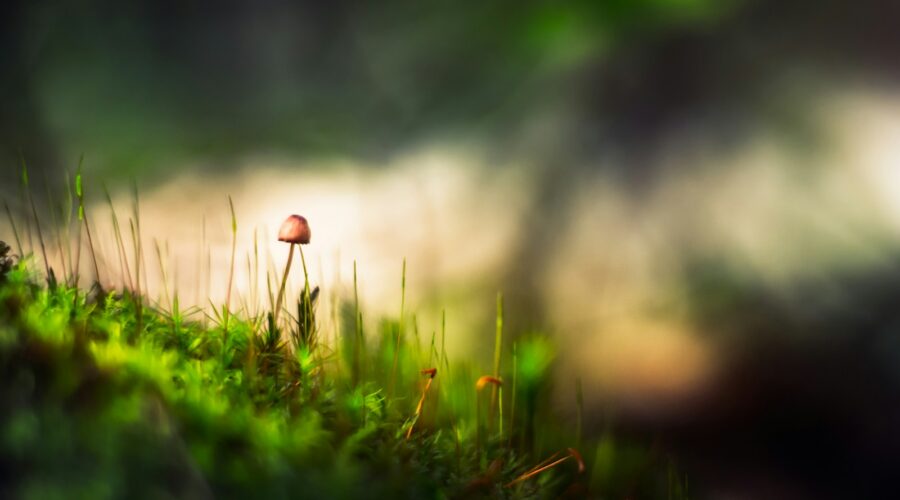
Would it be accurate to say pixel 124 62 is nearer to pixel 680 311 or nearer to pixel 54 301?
pixel 54 301

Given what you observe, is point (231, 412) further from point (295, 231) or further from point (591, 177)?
point (591, 177)

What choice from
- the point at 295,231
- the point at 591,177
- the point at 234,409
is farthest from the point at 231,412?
the point at 591,177

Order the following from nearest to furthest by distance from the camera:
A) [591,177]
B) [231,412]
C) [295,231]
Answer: [231,412], [295,231], [591,177]

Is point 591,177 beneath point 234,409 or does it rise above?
above

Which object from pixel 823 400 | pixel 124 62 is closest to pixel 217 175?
pixel 124 62

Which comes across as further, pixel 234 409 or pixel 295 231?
pixel 295 231

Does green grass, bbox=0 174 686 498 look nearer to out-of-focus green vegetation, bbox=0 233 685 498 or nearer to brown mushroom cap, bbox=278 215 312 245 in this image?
out-of-focus green vegetation, bbox=0 233 685 498
